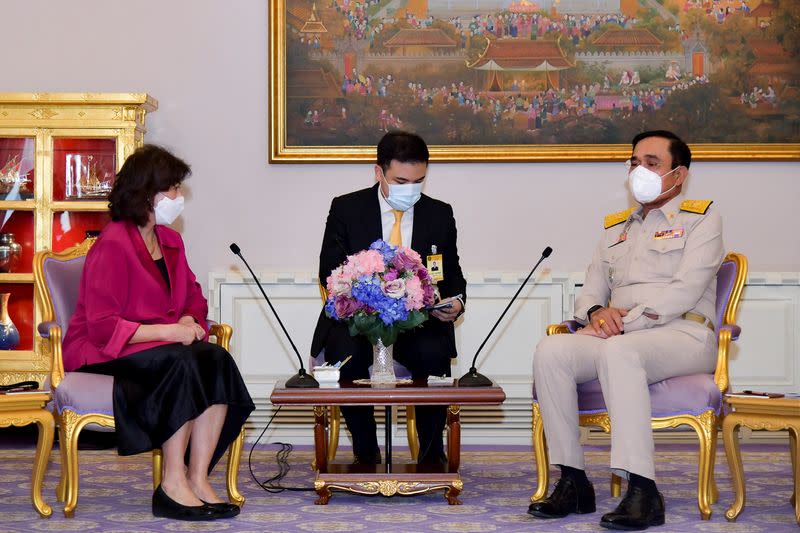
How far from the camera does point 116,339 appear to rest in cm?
341

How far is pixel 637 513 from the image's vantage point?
124 inches

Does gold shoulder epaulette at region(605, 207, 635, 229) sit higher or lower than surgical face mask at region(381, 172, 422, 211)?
lower

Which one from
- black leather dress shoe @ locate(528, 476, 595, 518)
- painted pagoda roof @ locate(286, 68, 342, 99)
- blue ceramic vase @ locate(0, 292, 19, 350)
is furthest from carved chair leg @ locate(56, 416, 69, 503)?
painted pagoda roof @ locate(286, 68, 342, 99)

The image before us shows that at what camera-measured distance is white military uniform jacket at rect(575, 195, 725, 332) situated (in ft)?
11.7

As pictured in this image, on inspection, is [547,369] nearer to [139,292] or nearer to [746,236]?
[139,292]

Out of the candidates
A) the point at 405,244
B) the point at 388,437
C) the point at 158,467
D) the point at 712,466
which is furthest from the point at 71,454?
the point at 712,466

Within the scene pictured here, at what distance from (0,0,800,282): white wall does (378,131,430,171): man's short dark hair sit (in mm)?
1199

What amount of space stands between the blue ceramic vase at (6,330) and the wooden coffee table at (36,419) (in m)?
1.58

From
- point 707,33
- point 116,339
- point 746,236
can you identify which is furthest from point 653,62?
point 116,339

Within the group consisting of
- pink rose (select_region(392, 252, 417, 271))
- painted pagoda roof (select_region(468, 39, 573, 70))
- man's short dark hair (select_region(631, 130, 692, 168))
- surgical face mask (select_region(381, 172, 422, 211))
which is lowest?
pink rose (select_region(392, 252, 417, 271))

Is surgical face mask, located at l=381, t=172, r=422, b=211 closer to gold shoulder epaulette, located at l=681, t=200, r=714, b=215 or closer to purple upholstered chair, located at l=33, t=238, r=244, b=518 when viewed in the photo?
purple upholstered chair, located at l=33, t=238, r=244, b=518

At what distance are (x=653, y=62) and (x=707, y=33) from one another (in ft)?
0.99

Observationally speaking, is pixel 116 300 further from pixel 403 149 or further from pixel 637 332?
pixel 637 332

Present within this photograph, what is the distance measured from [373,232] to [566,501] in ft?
4.47
